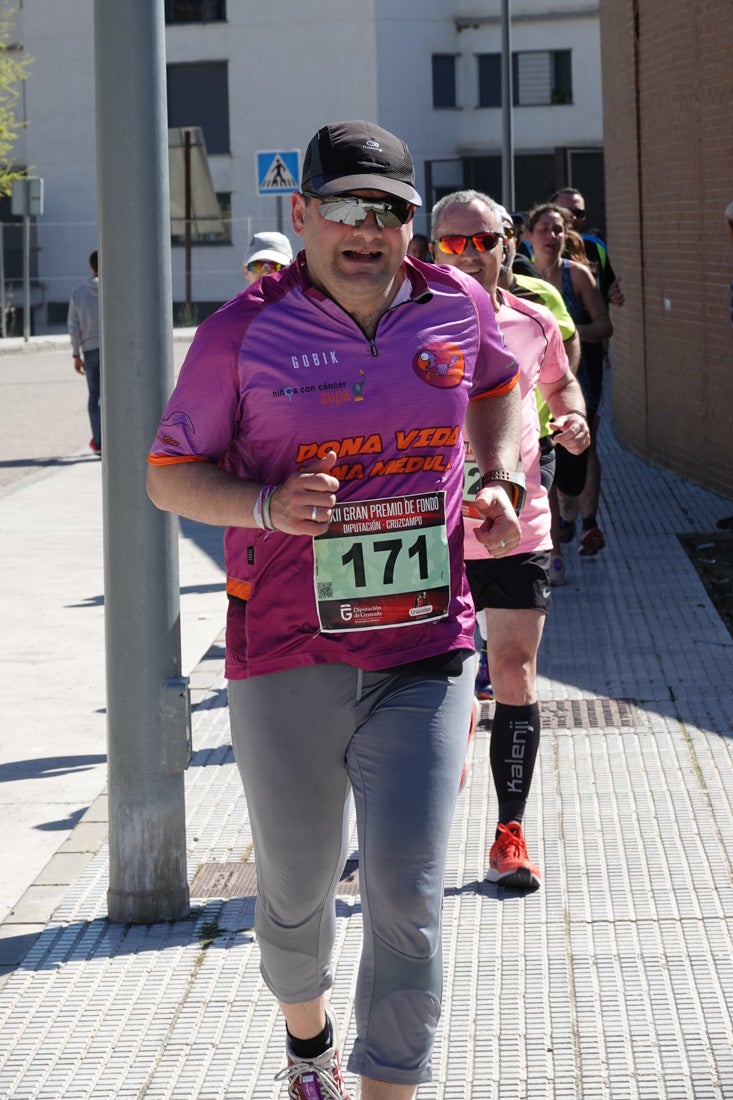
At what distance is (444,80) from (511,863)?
1789 inches

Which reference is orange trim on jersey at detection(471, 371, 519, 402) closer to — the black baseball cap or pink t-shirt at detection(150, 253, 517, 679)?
pink t-shirt at detection(150, 253, 517, 679)

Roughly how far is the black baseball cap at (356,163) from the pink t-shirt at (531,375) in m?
1.89

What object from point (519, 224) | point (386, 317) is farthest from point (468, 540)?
point (519, 224)

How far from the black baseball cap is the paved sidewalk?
1.90 meters

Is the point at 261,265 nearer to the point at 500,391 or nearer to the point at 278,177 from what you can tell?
the point at 500,391

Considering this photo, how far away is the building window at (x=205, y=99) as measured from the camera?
47062 millimetres

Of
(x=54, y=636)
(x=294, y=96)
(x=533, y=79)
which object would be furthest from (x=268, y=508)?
(x=533, y=79)

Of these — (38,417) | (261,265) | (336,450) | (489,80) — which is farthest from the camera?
(489,80)

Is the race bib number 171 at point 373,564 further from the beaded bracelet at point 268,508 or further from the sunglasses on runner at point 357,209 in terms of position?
the sunglasses on runner at point 357,209

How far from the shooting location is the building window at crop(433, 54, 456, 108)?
48.0 meters

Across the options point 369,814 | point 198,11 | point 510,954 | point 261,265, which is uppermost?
point 198,11

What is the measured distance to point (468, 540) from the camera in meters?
5.27

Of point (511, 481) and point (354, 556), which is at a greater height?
point (511, 481)

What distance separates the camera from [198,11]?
4706 cm
